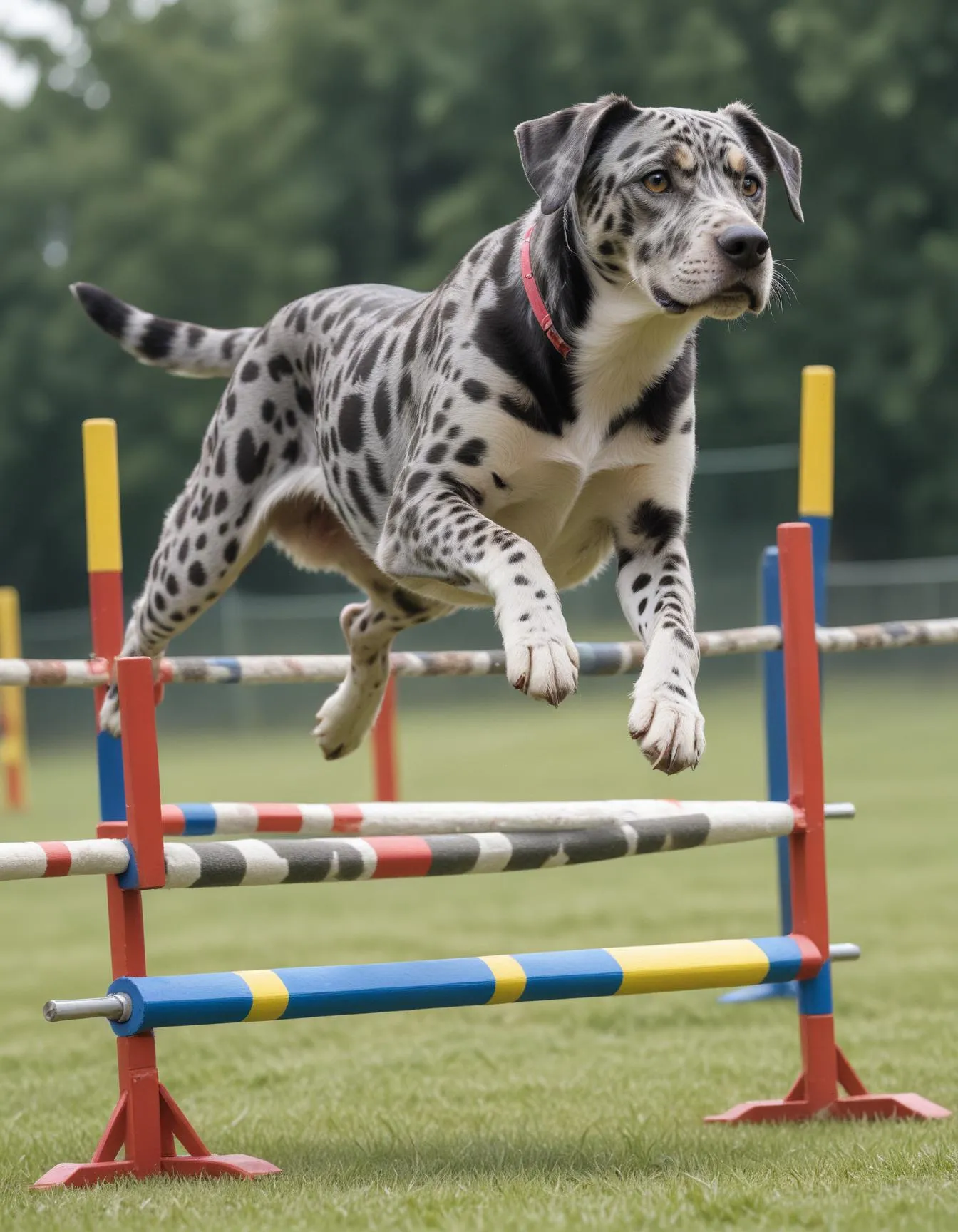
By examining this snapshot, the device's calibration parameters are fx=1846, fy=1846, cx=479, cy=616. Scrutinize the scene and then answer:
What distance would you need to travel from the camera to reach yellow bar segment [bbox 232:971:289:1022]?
3557 millimetres

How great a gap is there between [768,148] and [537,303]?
0.65 metres

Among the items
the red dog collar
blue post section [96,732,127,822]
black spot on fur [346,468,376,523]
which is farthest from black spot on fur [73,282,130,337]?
the red dog collar

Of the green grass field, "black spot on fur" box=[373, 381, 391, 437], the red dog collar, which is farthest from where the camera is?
"black spot on fur" box=[373, 381, 391, 437]

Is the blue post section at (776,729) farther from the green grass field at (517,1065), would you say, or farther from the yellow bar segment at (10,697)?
the yellow bar segment at (10,697)

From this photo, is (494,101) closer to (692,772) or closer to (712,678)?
(712,678)

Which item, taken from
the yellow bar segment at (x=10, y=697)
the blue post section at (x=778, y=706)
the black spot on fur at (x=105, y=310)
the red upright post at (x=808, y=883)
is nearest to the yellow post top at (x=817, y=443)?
the blue post section at (x=778, y=706)

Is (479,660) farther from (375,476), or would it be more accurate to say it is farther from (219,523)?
(219,523)

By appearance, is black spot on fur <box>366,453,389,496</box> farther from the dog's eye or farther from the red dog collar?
the dog's eye

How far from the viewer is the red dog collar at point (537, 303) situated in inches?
158

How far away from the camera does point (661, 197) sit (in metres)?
3.83

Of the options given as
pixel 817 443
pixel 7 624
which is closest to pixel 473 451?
pixel 817 443

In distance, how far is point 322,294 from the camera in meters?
5.22

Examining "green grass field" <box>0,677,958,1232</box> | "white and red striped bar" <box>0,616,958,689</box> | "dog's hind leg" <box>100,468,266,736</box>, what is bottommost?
"green grass field" <box>0,677,958,1232</box>

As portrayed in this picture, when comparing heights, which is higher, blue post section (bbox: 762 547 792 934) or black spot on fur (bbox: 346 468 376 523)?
black spot on fur (bbox: 346 468 376 523)
